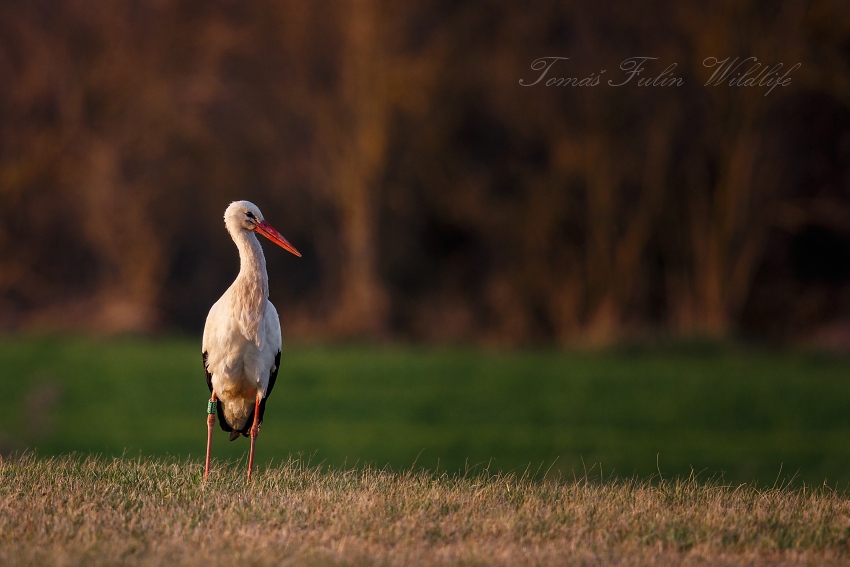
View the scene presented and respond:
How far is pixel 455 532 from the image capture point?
526cm

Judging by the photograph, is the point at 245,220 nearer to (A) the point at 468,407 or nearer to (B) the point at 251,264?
(B) the point at 251,264

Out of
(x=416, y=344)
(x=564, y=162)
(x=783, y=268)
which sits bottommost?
(x=416, y=344)

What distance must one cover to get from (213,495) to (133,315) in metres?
18.7

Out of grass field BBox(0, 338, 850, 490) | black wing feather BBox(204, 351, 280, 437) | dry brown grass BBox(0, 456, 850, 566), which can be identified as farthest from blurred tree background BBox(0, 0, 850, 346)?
dry brown grass BBox(0, 456, 850, 566)

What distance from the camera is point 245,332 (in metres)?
7.07

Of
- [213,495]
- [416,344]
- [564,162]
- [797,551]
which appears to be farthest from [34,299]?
[797,551]

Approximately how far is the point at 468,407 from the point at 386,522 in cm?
1266

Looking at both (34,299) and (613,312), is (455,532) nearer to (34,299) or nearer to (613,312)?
(613,312)

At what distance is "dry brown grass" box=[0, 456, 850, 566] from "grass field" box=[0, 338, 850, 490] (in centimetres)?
687

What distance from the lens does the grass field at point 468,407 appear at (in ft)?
48.4

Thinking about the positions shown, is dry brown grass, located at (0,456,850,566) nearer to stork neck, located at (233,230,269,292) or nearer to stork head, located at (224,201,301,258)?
stork neck, located at (233,230,269,292)

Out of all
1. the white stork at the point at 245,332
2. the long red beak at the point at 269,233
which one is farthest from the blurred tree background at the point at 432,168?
the white stork at the point at 245,332

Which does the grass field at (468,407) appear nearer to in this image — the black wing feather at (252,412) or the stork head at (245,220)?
the black wing feather at (252,412)

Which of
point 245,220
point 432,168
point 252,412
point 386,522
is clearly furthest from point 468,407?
point 386,522
